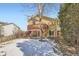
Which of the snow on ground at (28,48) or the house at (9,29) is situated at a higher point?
the house at (9,29)

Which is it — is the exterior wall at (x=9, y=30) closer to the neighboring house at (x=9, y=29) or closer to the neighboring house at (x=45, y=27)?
the neighboring house at (x=9, y=29)

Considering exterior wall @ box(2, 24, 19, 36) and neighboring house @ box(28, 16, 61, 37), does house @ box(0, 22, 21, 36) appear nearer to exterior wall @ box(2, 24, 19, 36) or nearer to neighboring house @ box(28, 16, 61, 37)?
exterior wall @ box(2, 24, 19, 36)

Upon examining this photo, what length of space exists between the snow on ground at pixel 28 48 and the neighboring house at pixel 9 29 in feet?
0.21

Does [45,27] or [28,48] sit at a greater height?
[45,27]

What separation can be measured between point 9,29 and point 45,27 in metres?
0.27

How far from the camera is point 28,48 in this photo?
121 cm

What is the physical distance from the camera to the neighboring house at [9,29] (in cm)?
121

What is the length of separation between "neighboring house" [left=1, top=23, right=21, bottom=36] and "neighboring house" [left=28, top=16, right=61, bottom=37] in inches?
3.9

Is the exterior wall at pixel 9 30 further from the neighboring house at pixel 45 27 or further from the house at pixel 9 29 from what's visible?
the neighboring house at pixel 45 27

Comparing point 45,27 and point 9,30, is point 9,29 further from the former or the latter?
point 45,27

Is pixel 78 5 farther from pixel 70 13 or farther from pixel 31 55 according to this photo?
pixel 31 55

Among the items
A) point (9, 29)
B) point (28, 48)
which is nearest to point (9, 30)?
point (9, 29)

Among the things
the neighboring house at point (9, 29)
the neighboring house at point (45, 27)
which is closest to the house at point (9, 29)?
the neighboring house at point (9, 29)

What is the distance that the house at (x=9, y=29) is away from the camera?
1209mm
